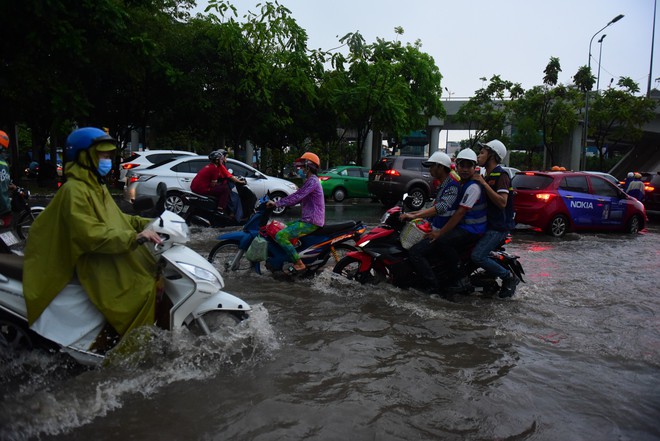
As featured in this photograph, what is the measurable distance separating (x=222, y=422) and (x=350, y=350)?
1564 millimetres

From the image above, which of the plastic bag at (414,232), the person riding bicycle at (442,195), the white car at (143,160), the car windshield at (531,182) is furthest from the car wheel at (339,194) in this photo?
the plastic bag at (414,232)

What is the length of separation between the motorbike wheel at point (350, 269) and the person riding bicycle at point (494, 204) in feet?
4.44

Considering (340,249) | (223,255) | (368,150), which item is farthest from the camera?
(368,150)

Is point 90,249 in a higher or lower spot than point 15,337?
higher

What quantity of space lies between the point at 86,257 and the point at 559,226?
11.3 metres

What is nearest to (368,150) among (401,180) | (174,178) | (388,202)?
(388,202)

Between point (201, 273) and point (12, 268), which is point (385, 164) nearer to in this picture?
point (201, 273)

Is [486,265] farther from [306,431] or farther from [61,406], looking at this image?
[61,406]

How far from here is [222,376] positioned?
3.92 m

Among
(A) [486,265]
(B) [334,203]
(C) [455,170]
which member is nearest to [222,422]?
(A) [486,265]

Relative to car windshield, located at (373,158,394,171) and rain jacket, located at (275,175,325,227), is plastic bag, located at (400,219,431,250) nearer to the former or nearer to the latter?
rain jacket, located at (275,175,325,227)

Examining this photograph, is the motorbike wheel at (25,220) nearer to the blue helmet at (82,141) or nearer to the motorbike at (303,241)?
the motorbike at (303,241)

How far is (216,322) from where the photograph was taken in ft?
13.0

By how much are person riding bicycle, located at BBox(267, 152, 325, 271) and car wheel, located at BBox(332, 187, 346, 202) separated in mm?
14409
